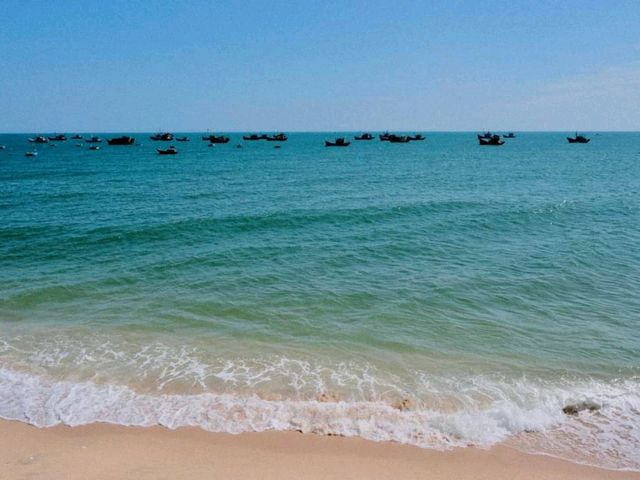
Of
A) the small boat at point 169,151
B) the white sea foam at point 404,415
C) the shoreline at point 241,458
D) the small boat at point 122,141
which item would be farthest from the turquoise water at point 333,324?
the small boat at point 122,141

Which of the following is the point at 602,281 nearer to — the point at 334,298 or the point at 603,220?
the point at 334,298

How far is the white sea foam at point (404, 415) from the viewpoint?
8203 mm

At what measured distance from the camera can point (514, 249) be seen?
2145 cm

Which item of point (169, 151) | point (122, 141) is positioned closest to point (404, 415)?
point (169, 151)

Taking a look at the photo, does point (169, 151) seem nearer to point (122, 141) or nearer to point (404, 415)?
point (122, 141)

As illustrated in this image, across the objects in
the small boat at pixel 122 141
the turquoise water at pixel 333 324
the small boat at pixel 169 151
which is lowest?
the turquoise water at pixel 333 324

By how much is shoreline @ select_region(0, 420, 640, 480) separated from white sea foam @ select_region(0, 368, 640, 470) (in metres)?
0.26

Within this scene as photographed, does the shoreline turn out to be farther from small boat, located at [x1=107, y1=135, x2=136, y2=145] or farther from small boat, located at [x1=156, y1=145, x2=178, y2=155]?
small boat, located at [x1=107, y1=135, x2=136, y2=145]

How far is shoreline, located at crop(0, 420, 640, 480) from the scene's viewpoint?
7250 mm

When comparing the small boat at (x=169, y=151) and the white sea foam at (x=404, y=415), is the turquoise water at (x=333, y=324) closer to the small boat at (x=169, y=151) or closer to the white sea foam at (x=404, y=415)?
the white sea foam at (x=404, y=415)

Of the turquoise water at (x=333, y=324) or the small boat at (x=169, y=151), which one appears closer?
the turquoise water at (x=333, y=324)

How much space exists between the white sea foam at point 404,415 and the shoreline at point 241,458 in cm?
26

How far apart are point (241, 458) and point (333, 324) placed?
19.8 ft

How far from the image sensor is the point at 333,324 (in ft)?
43.4
